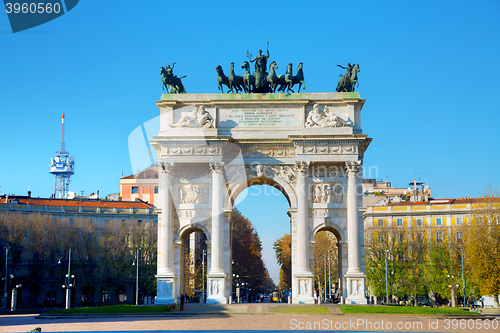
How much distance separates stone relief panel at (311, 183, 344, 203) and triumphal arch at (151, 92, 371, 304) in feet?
0.22

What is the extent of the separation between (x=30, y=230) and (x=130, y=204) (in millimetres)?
19463

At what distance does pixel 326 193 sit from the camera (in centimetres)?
4312

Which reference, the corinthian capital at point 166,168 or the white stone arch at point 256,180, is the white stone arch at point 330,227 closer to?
the white stone arch at point 256,180

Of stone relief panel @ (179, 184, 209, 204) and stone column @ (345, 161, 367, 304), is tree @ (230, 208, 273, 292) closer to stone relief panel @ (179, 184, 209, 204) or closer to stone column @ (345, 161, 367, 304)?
stone relief panel @ (179, 184, 209, 204)

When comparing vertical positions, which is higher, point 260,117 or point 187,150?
point 260,117

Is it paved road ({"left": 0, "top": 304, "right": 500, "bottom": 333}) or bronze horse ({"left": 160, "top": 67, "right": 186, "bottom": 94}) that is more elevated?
bronze horse ({"left": 160, "top": 67, "right": 186, "bottom": 94})

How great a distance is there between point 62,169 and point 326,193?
95.8 m

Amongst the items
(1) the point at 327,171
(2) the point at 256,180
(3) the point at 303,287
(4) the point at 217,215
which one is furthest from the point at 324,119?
(3) the point at 303,287

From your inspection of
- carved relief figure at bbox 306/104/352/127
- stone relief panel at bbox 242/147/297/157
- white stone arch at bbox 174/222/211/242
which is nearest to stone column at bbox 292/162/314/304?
stone relief panel at bbox 242/147/297/157

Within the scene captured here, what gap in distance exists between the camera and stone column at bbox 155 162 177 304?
1622 inches

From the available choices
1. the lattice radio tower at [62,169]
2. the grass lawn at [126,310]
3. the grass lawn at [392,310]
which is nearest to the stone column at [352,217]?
the grass lawn at [392,310]

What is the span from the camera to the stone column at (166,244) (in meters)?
41.2

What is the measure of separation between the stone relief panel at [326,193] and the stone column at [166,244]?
31.6ft

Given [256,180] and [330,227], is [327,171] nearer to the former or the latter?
[330,227]
